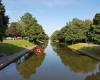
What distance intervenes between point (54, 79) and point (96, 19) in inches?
1136

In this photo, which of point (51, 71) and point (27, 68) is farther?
point (27, 68)

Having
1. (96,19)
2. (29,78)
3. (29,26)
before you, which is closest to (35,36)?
(29,26)

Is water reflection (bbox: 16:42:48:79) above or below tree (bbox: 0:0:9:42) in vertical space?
below

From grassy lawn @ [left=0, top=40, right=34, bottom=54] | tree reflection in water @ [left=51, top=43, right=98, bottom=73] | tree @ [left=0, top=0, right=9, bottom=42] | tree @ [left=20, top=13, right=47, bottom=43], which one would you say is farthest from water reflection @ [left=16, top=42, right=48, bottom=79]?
tree @ [left=20, top=13, right=47, bottom=43]

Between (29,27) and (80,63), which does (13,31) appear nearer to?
(29,27)

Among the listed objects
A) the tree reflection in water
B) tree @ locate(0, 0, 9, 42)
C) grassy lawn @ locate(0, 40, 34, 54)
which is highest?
tree @ locate(0, 0, 9, 42)

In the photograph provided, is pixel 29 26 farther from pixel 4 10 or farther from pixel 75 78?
pixel 75 78

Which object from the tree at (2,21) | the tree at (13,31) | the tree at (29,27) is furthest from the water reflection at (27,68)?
the tree at (13,31)

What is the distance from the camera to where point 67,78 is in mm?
27516

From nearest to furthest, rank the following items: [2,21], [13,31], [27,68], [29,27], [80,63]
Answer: [27,68] < [2,21] < [80,63] < [29,27] < [13,31]

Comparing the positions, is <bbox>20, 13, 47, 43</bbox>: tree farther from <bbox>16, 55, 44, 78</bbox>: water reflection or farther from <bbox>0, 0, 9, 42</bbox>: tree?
<bbox>16, 55, 44, 78</bbox>: water reflection

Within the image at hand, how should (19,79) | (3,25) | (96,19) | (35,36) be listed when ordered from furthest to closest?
(35,36) → (96,19) → (3,25) → (19,79)

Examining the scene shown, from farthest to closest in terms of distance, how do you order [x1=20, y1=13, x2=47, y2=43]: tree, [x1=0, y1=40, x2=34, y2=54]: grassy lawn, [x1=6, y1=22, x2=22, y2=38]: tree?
1. [x1=6, y1=22, x2=22, y2=38]: tree
2. [x1=20, y1=13, x2=47, y2=43]: tree
3. [x1=0, y1=40, x2=34, y2=54]: grassy lawn

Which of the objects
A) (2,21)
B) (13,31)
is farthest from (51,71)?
(13,31)
